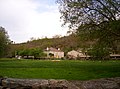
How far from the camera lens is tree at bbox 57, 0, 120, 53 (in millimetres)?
29141

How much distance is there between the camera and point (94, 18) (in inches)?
1200

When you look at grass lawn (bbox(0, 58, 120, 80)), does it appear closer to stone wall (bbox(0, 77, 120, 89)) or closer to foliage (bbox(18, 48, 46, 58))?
stone wall (bbox(0, 77, 120, 89))

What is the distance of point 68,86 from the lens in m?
16.4

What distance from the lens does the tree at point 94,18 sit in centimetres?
2914

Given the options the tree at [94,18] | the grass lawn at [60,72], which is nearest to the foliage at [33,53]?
the grass lawn at [60,72]

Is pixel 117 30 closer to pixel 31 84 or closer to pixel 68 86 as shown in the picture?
pixel 68 86

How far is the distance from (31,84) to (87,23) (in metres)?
16.4

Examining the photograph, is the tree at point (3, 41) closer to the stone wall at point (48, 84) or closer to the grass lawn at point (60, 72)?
the grass lawn at point (60, 72)

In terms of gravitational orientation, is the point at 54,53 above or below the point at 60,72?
above

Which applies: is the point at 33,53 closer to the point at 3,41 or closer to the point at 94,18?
the point at 3,41

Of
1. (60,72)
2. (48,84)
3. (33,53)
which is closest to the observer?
(48,84)

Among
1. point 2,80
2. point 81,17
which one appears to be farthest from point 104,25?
point 2,80

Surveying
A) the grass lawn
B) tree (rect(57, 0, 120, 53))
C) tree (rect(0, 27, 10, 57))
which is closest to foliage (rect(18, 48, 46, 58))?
tree (rect(0, 27, 10, 57))

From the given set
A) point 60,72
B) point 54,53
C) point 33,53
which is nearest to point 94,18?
point 60,72
